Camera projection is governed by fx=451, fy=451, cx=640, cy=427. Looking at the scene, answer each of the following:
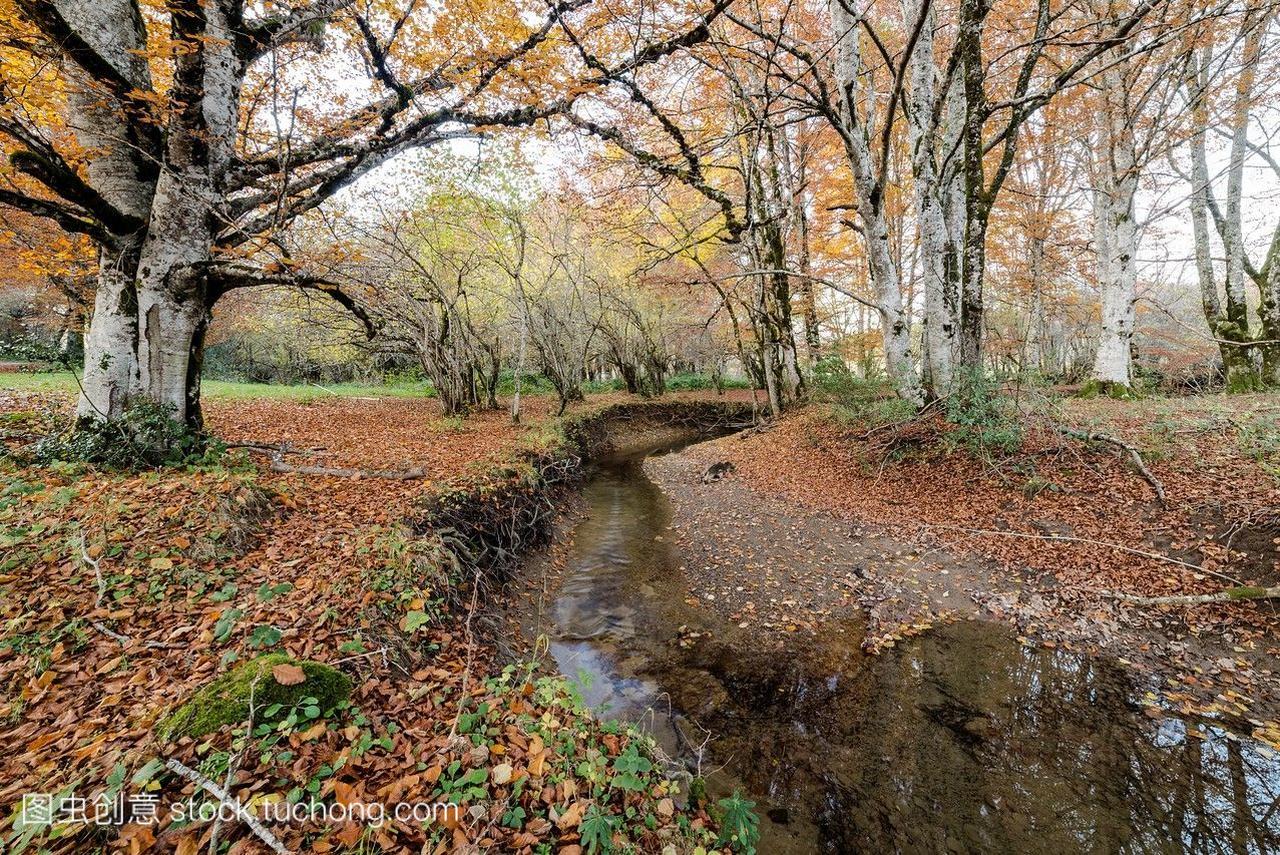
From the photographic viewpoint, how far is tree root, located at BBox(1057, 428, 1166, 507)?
235 inches

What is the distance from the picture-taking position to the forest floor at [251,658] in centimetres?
228

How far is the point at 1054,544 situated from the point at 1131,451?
6.78 feet

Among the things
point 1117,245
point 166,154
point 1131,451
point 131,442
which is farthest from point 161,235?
point 1117,245

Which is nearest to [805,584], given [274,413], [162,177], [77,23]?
[162,177]

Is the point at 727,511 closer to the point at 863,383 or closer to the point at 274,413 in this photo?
the point at 863,383

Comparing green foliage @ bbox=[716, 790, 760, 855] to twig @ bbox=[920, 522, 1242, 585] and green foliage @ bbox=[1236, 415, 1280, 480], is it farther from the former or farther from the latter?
green foliage @ bbox=[1236, 415, 1280, 480]

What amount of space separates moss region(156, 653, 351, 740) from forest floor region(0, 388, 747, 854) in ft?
0.25

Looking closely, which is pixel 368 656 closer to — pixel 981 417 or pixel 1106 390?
pixel 981 417

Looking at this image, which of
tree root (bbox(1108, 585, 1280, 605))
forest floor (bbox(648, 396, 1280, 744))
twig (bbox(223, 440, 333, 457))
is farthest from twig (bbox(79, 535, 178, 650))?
tree root (bbox(1108, 585, 1280, 605))

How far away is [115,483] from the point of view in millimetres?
4766

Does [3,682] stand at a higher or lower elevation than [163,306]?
lower

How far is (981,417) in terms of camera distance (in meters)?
7.88

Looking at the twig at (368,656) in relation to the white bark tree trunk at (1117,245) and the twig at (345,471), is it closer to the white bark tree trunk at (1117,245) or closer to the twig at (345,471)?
the twig at (345,471)

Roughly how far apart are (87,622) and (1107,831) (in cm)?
724
